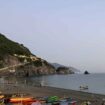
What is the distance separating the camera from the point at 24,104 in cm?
4500

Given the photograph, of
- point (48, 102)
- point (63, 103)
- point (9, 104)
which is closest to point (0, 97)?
point (9, 104)

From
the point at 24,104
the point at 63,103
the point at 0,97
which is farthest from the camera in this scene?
the point at 0,97

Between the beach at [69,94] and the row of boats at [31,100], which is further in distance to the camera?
the beach at [69,94]

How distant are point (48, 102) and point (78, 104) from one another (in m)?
3.59

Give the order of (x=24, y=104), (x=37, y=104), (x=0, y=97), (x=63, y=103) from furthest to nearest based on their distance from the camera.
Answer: (x=0, y=97)
(x=24, y=104)
(x=63, y=103)
(x=37, y=104)

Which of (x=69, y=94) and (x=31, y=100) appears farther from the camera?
(x=69, y=94)

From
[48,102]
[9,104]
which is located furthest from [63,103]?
[9,104]

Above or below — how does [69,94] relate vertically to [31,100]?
above

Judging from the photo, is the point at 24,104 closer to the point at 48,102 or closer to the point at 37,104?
the point at 48,102

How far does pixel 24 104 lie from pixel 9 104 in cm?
294

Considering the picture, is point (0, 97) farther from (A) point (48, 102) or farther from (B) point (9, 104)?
(A) point (48, 102)

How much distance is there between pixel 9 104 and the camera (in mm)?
47219

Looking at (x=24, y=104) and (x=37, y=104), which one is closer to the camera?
(x=37, y=104)

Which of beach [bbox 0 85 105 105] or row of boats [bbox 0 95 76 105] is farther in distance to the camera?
A: beach [bbox 0 85 105 105]
